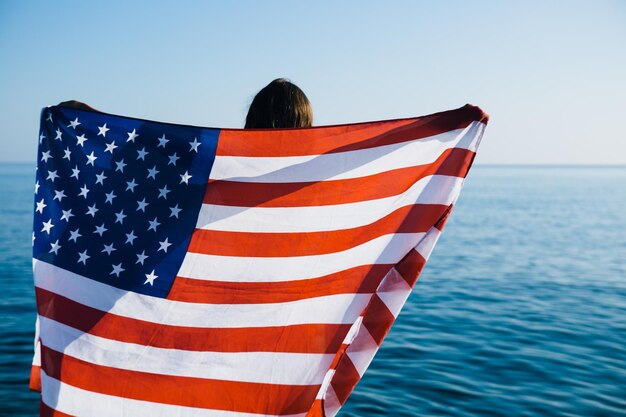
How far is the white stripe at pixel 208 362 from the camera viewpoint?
107 inches

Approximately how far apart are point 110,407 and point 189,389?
1.41 ft

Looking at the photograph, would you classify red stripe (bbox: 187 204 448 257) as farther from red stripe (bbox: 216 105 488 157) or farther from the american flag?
red stripe (bbox: 216 105 488 157)

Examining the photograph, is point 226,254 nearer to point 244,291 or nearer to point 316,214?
point 244,291

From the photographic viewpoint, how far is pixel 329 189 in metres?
2.97

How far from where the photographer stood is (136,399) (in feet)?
8.84

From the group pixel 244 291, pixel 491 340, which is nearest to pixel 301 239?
pixel 244 291

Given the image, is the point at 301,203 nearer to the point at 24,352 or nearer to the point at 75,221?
the point at 75,221

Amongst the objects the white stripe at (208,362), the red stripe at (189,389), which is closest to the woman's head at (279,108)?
the white stripe at (208,362)

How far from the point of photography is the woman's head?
2.88 m

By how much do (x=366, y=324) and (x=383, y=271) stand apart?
1.07 feet

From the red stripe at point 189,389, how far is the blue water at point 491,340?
3.52 m

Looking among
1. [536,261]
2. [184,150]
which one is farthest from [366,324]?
[536,261]

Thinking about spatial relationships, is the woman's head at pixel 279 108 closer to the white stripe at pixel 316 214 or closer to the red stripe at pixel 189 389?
the white stripe at pixel 316 214

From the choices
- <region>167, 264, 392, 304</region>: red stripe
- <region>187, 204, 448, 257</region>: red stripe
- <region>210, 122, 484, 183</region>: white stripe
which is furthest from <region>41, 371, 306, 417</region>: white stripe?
<region>210, 122, 484, 183</region>: white stripe
